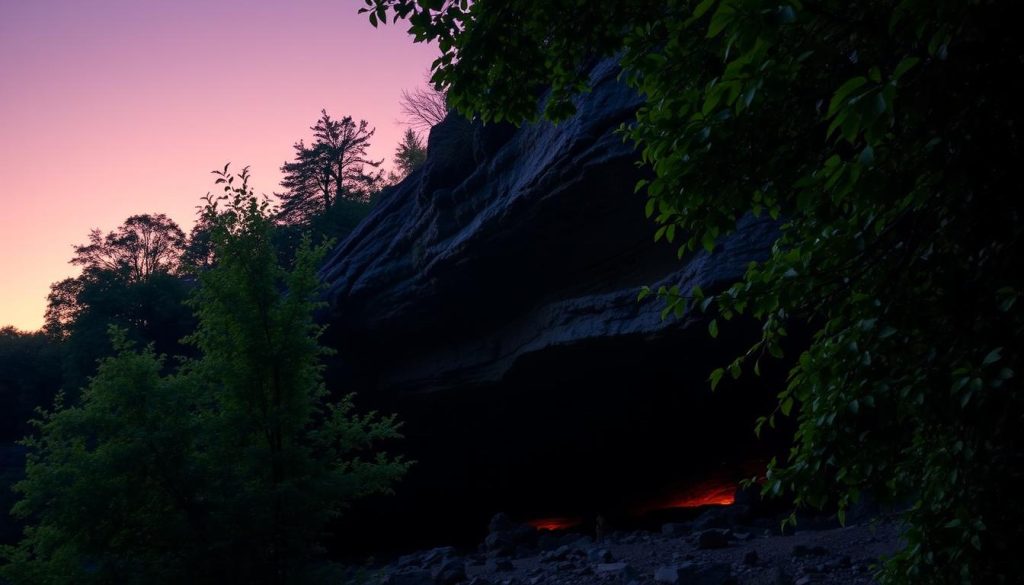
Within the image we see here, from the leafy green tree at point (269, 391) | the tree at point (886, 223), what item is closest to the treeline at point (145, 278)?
the leafy green tree at point (269, 391)

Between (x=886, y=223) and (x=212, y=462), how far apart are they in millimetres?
9593

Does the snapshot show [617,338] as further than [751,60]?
Yes

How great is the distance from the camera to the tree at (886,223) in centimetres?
275

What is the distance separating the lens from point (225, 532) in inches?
362

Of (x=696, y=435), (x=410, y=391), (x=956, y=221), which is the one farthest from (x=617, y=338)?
(x=956, y=221)

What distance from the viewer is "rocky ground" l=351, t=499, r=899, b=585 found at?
30.9ft

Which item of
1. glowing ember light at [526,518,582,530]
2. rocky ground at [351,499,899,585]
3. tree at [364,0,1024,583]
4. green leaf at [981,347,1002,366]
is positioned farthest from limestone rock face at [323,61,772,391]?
green leaf at [981,347,1002,366]

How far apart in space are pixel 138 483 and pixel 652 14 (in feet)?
29.2

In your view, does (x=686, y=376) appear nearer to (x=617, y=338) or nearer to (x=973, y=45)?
(x=617, y=338)

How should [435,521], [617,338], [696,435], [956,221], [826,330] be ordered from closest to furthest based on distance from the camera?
[956,221], [826,330], [617,338], [696,435], [435,521]

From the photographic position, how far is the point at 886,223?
3.85 metres

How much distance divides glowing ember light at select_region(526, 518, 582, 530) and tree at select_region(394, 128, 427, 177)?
18.4m

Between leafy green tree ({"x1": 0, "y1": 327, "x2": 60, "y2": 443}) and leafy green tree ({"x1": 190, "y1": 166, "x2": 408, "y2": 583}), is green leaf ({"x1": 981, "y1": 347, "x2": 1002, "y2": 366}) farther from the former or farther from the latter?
leafy green tree ({"x1": 0, "y1": 327, "x2": 60, "y2": 443})

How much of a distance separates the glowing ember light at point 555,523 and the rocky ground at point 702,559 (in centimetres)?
663
